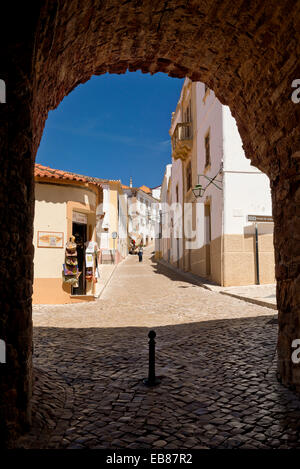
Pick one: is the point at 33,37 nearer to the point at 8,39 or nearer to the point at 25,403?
the point at 8,39

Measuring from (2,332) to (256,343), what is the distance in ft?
13.8

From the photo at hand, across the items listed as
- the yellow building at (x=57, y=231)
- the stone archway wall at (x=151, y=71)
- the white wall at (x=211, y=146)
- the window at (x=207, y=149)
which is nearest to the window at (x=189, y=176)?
the white wall at (x=211, y=146)

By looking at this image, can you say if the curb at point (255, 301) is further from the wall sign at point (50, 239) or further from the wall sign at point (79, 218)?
the wall sign at point (50, 239)

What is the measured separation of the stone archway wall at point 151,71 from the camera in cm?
259

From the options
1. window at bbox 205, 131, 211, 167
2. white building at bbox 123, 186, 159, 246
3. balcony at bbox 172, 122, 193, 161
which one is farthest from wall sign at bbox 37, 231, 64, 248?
white building at bbox 123, 186, 159, 246

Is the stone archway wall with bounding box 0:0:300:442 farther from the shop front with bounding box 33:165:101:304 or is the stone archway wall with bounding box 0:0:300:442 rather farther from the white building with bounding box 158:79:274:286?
the white building with bounding box 158:79:274:286

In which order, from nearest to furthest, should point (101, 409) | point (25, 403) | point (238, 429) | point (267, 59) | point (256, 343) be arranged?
point (25, 403)
point (238, 429)
point (101, 409)
point (267, 59)
point (256, 343)

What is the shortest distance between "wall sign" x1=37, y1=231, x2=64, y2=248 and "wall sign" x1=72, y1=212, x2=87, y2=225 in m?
0.80

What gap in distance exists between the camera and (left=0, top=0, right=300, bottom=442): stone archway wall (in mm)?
2586

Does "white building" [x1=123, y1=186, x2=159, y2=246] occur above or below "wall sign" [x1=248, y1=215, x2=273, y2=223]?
above

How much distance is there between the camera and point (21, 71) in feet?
8.51

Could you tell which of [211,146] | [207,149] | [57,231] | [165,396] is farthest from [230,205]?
[165,396]

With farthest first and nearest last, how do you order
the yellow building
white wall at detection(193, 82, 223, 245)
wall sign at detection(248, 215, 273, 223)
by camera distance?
white wall at detection(193, 82, 223, 245) → wall sign at detection(248, 215, 273, 223) → the yellow building
